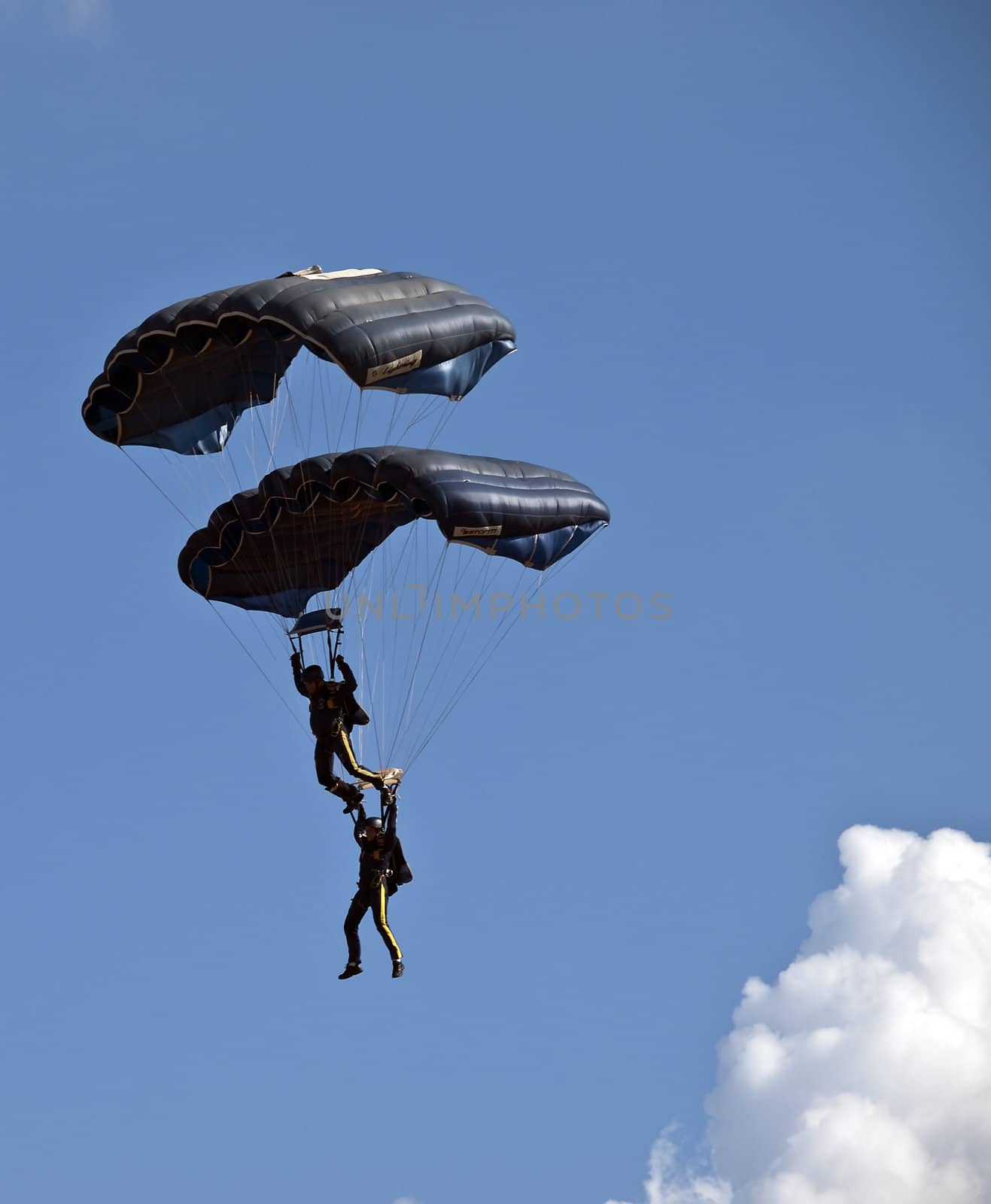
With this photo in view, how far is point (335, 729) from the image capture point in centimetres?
3006

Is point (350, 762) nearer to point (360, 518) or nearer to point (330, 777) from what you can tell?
point (330, 777)

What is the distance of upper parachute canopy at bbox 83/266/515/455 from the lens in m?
28.2

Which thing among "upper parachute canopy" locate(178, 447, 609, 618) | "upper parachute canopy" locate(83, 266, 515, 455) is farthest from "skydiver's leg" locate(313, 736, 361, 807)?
"upper parachute canopy" locate(83, 266, 515, 455)

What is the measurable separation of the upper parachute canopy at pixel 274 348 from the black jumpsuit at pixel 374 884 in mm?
5437

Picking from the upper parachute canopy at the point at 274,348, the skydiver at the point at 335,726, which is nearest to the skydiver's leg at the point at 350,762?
the skydiver at the point at 335,726

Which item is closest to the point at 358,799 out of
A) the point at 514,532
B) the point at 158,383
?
the point at 514,532

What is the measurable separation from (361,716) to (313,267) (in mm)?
5573

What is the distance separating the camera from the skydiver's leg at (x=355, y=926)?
98.8ft

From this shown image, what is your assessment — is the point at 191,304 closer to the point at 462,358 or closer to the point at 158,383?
the point at 158,383

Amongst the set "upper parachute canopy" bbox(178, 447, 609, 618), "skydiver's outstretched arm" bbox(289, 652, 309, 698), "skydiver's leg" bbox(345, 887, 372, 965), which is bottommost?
"skydiver's leg" bbox(345, 887, 372, 965)

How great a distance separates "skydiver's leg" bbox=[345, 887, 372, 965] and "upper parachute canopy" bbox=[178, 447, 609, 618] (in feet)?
14.4

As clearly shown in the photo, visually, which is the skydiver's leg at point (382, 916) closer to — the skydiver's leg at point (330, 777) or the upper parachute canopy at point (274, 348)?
the skydiver's leg at point (330, 777)

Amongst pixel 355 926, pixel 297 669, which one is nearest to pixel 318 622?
pixel 297 669

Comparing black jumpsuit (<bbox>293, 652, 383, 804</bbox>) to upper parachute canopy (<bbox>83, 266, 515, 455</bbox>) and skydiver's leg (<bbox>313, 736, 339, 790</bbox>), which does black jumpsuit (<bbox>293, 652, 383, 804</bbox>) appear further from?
upper parachute canopy (<bbox>83, 266, 515, 455</bbox>)
